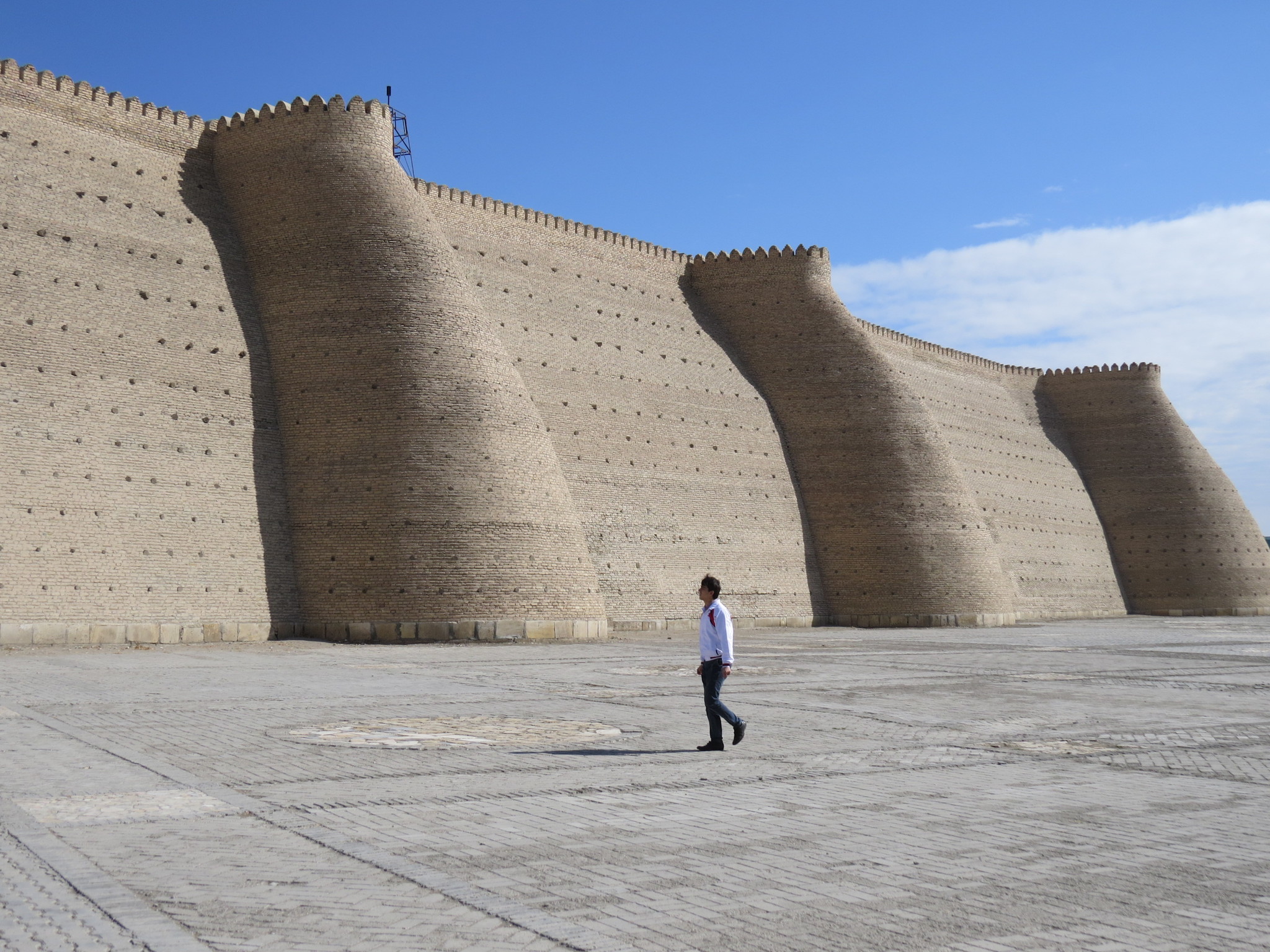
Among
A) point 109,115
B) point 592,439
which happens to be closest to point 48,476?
point 109,115

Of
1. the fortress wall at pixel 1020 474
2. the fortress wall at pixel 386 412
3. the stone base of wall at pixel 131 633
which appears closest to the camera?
the stone base of wall at pixel 131 633

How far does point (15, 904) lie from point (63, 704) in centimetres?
610

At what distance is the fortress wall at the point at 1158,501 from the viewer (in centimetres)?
4166

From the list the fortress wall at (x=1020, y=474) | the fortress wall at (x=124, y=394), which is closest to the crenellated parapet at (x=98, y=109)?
the fortress wall at (x=124, y=394)

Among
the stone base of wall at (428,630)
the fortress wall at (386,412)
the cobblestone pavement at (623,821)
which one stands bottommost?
the cobblestone pavement at (623,821)

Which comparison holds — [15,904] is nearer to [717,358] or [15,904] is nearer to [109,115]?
[109,115]

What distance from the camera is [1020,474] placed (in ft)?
134

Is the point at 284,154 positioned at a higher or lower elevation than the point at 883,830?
higher

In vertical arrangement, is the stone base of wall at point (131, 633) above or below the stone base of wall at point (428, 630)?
above

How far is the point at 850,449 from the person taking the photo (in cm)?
3088

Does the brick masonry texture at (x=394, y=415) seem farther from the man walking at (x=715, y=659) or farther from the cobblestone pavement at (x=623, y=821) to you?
the man walking at (x=715, y=659)

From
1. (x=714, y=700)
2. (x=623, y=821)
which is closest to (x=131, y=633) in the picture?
(x=714, y=700)

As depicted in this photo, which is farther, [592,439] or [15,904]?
[592,439]

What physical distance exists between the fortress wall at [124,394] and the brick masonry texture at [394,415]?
0.14 ft
